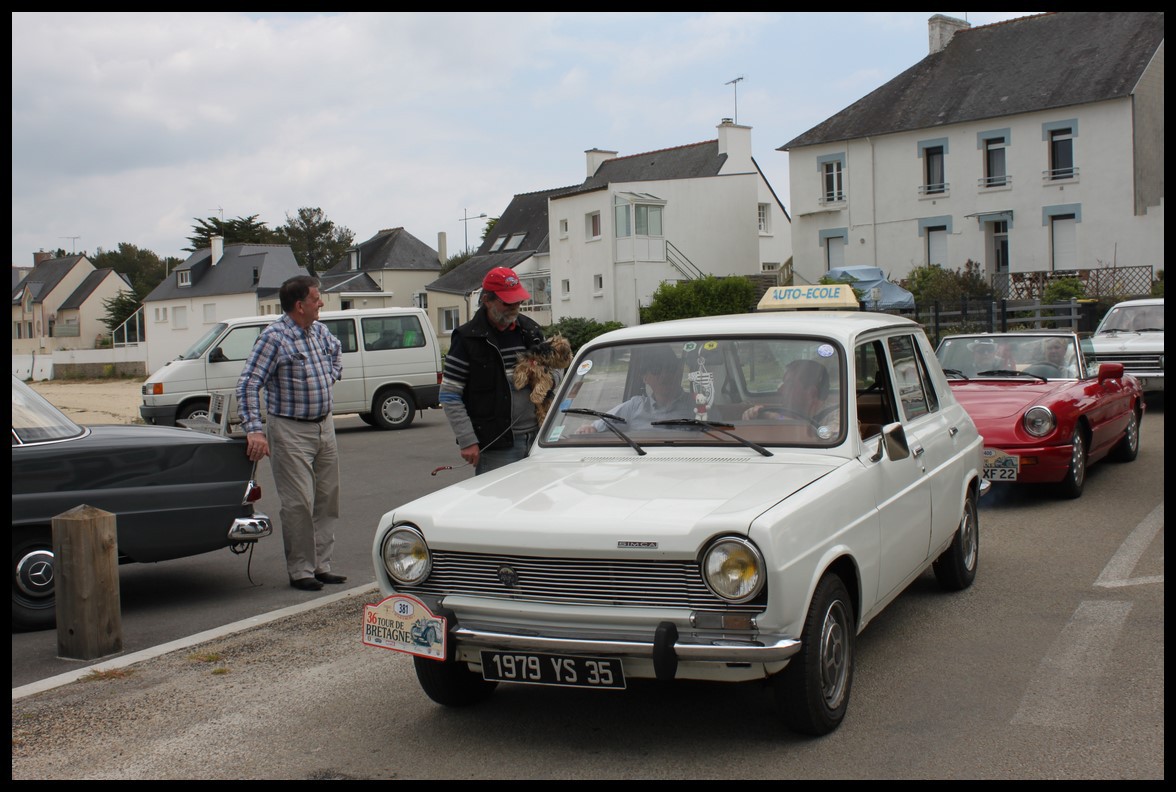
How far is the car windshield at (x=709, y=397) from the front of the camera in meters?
5.25

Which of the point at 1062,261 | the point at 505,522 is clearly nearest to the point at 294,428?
the point at 505,522

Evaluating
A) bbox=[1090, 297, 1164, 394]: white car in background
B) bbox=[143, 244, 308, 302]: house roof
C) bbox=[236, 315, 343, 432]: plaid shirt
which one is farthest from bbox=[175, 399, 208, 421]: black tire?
bbox=[143, 244, 308, 302]: house roof

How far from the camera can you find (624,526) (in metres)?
4.19

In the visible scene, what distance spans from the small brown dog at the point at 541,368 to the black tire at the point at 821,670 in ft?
8.67

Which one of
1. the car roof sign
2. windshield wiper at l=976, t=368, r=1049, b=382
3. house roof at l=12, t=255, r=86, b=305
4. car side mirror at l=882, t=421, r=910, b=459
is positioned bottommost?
car side mirror at l=882, t=421, r=910, b=459

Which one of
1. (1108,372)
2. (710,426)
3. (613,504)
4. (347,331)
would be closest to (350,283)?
(347,331)

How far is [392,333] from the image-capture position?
66.0 feet

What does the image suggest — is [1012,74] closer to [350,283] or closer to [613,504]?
[613,504]

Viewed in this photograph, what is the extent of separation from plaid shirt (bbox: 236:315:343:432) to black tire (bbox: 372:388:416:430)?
41.5 ft

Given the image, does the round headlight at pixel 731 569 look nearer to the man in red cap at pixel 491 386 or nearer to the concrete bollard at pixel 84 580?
the man in red cap at pixel 491 386

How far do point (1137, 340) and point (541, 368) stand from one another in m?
13.5

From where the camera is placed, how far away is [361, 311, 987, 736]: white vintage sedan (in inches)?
161

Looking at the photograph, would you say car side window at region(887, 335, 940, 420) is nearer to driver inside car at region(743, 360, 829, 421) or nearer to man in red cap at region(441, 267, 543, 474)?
driver inside car at region(743, 360, 829, 421)

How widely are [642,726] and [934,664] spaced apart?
1.61 m
